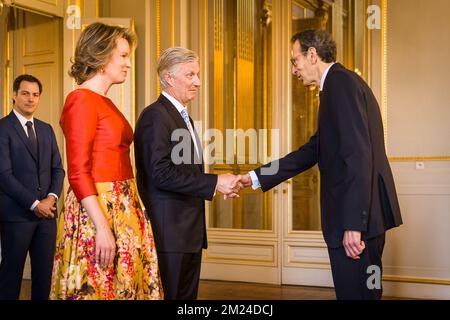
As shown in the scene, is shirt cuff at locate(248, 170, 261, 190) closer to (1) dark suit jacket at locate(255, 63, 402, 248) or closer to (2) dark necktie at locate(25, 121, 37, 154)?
(1) dark suit jacket at locate(255, 63, 402, 248)

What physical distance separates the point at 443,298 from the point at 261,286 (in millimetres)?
1389

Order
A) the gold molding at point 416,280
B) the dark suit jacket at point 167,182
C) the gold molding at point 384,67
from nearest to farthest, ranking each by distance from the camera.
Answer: the dark suit jacket at point 167,182 < the gold molding at point 416,280 < the gold molding at point 384,67

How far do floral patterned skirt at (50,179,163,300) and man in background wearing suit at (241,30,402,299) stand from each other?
2.15 ft

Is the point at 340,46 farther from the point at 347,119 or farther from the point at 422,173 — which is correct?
the point at 347,119

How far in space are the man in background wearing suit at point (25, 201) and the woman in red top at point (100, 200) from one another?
5.30ft

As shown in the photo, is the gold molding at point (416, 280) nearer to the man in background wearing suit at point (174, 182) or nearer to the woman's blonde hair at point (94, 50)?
the man in background wearing suit at point (174, 182)

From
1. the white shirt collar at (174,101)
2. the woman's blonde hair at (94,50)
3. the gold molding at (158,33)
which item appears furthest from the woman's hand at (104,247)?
the gold molding at (158,33)

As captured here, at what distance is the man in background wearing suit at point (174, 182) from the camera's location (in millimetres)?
2385

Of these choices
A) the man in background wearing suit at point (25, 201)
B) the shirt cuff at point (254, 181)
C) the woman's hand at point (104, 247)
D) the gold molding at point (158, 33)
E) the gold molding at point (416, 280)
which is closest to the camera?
the woman's hand at point (104, 247)

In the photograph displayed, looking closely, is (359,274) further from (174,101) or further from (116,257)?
(174,101)

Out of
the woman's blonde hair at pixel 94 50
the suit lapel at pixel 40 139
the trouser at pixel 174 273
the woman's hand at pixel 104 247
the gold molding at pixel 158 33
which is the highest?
the gold molding at pixel 158 33

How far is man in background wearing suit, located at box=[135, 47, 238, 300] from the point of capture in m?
2.38

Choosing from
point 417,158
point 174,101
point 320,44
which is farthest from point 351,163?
point 417,158
